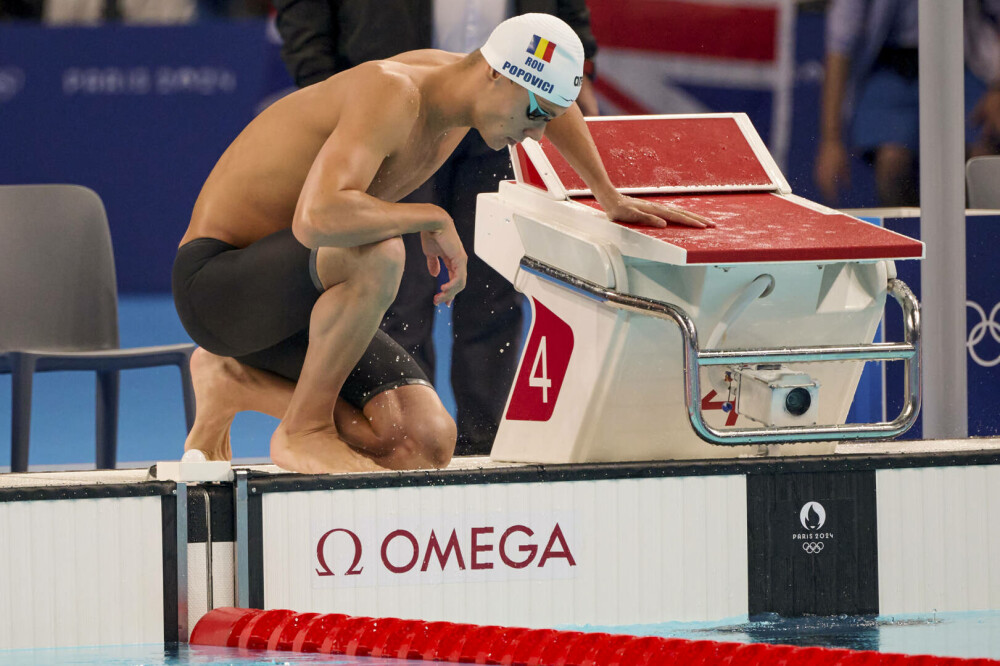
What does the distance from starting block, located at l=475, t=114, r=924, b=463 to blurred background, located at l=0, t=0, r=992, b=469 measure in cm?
249

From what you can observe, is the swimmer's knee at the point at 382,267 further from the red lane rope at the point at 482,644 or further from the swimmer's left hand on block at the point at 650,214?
the red lane rope at the point at 482,644

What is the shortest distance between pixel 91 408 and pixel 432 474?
3.60m

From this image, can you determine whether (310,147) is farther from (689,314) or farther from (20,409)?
(20,409)

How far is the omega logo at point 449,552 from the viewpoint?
3078 millimetres

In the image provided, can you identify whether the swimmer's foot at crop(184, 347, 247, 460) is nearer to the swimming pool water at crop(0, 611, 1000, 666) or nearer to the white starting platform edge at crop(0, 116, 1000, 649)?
the white starting platform edge at crop(0, 116, 1000, 649)

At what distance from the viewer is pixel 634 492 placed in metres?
3.20

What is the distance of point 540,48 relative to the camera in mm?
3121

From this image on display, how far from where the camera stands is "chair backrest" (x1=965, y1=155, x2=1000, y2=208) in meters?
5.61

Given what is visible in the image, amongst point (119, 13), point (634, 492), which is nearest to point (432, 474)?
point (634, 492)

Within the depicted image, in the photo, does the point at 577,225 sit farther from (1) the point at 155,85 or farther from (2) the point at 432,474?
(1) the point at 155,85

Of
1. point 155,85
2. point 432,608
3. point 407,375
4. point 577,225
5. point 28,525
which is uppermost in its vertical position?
point 155,85

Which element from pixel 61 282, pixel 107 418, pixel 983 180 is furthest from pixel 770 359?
pixel 983 180

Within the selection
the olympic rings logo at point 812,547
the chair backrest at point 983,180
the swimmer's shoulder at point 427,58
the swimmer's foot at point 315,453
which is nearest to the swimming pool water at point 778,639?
the olympic rings logo at point 812,547

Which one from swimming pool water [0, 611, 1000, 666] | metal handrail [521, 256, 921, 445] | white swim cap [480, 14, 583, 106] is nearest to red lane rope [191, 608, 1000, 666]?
swimming pool water [0, 611, 1000, 666]
